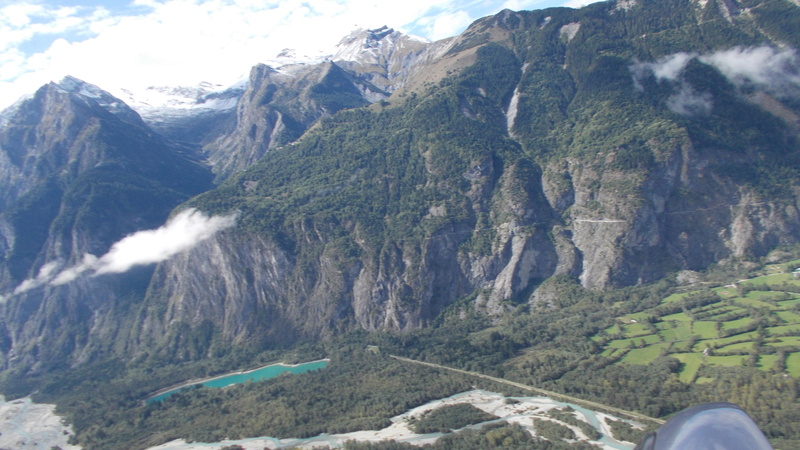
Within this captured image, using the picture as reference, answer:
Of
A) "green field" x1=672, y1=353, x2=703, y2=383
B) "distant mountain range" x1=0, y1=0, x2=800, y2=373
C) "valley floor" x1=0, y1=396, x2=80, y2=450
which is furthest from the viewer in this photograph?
"distant mountain range" x1=0, y1=0, x2=800, y2=373

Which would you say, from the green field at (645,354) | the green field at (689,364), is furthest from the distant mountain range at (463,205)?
the green field at (689,364)

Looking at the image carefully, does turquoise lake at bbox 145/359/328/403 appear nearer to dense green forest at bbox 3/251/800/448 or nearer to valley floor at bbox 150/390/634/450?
dense green forest at bbox 3/251/800/448

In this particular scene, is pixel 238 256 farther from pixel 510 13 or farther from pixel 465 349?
pixel 510 13

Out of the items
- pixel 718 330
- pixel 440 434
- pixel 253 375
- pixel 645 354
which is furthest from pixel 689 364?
pixel 253 375

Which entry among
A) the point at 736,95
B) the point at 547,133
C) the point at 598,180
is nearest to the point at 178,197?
the point at 547,133

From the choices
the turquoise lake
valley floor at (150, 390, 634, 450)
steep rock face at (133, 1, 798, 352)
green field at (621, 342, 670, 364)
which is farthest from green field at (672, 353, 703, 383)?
the turquoise lake

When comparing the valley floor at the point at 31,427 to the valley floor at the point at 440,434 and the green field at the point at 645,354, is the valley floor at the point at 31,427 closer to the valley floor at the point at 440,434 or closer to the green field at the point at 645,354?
the valley floor at the point at 440,434

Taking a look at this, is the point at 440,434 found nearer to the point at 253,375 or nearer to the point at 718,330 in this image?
the point at 718,330
